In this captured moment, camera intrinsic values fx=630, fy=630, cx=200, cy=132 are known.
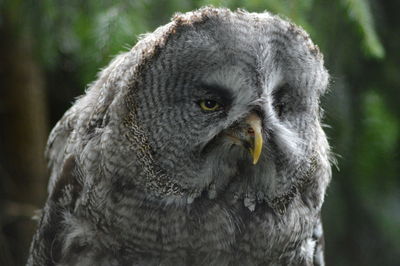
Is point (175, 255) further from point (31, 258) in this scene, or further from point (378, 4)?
point (378, 4)

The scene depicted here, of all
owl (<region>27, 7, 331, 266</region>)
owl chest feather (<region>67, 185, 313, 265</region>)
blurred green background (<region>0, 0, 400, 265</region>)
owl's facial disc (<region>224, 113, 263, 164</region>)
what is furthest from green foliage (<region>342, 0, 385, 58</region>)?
owl's facial disc (<region>224, 113, 263, 164</region>)

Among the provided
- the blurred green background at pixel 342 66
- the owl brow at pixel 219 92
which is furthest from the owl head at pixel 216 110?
the blurred green background at pixel 342 66

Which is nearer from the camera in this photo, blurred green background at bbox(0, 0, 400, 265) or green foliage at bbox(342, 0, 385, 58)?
green foliage at bbox(342, 0, 385, 58)

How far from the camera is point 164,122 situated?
7.11 feet

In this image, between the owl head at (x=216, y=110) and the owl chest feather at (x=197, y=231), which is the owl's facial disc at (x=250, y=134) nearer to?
the owl head at (x=216, y=110)

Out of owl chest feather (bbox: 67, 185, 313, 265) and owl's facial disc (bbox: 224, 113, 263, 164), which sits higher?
owl's facial disc (bbox: 224, 113, 263, 164)

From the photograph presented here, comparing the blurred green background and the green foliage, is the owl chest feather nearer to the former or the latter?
the blurred green background

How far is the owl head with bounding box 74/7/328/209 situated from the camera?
82.4 inches

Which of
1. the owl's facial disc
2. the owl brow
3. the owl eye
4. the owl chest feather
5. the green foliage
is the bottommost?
the owl chest feather

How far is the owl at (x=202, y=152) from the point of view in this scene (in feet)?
6.91

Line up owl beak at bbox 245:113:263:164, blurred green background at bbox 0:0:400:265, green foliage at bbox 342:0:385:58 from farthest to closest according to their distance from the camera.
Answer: blurred green background at bbox 0:0:400:265, green foliage at bbox 342:0:385:58, owl beak at bbox 245:113:263:164

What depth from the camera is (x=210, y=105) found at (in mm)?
2104

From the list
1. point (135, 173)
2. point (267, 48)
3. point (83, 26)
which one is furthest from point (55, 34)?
point (267, 48)

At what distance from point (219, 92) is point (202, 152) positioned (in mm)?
238
